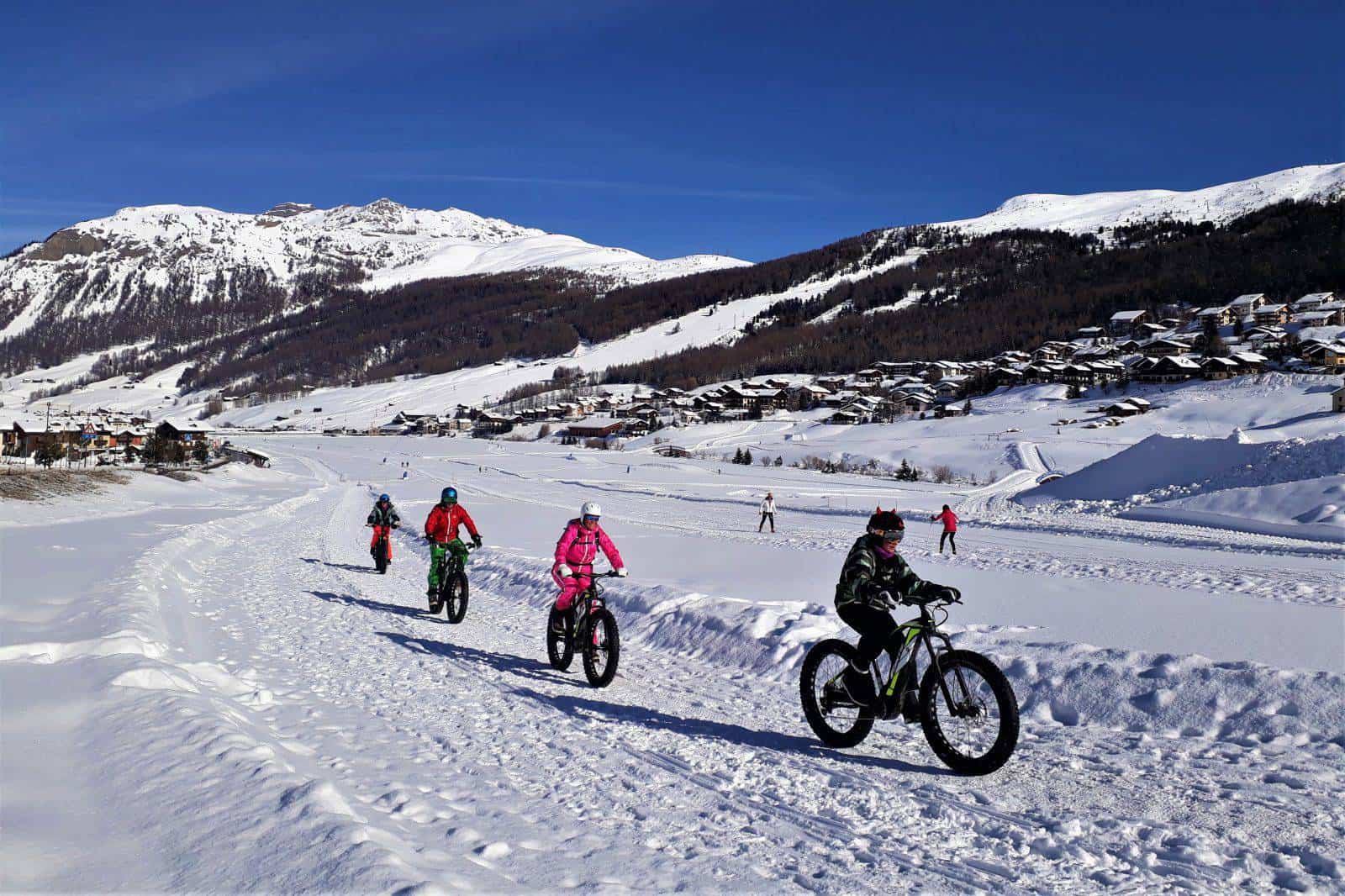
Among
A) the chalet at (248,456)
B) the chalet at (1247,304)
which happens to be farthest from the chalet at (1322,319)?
the chalet at (248,456)

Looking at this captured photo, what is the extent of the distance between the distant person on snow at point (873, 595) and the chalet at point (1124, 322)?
142m

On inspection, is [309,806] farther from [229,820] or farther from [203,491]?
[203,491]

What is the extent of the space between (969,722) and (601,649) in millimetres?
3729

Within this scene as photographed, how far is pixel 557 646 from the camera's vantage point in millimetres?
9062

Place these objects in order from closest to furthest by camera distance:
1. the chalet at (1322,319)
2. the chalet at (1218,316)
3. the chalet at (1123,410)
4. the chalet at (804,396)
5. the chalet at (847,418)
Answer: the chalet at (1123,410), the chalet at (847,418), the chalet at (1322,319), the chalet at (804,396), the chalet at (1218,316)

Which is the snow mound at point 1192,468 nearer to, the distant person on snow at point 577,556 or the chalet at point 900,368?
the distant person on snow at point 577,556

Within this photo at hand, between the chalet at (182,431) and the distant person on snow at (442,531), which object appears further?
the chalet at (182,431)

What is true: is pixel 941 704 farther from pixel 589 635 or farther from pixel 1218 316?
pixel 1218 316

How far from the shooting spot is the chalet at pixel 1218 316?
12212 centimetres

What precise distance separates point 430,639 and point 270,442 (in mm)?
129057

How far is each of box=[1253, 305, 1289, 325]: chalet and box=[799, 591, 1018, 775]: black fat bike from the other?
136 m

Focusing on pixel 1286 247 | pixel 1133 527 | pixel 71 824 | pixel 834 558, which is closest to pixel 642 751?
pixel 71 824

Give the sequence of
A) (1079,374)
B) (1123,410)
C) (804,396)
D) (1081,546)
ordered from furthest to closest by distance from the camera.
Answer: (804,396)
(1079,374)
(1123,410)
(1081,546)

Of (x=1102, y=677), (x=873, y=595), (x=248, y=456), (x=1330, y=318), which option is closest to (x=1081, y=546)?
(x=1102, y=677)
